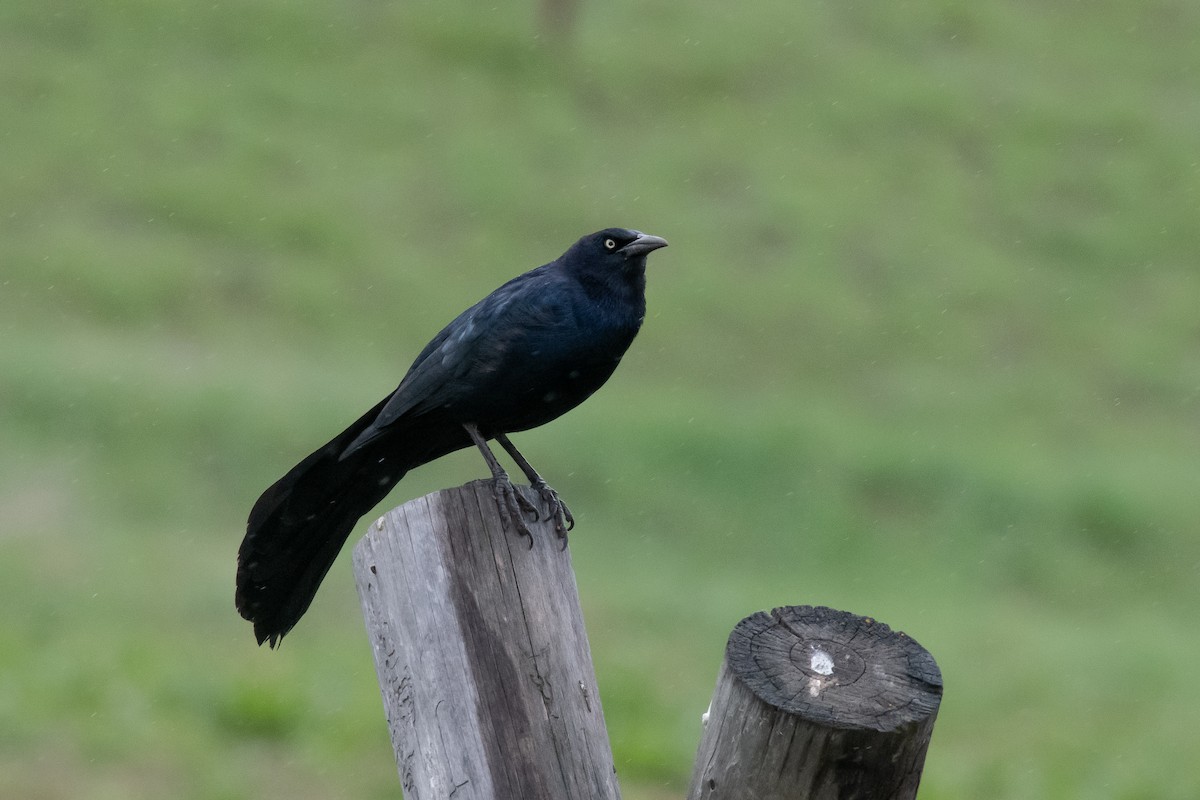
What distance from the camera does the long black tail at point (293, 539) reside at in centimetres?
368

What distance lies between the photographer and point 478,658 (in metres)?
2.99

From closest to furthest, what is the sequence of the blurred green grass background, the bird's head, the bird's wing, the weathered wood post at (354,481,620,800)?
the weathered wood post at (354,481,620,800), the bird's wing, the bird's head, the blurred green grass background

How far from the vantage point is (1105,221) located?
52.2ft

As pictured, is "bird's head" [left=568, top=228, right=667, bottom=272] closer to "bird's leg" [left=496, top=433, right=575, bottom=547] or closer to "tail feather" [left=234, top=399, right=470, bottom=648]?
"bird's leg" [left=496, top=433, right=575, bottom=547]

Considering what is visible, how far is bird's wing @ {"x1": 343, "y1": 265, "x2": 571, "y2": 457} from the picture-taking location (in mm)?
4020

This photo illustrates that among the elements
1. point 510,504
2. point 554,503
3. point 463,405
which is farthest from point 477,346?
point 510,504

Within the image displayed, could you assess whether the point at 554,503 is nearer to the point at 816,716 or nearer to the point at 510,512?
the point at 510,512

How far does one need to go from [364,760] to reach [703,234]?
7.85 m

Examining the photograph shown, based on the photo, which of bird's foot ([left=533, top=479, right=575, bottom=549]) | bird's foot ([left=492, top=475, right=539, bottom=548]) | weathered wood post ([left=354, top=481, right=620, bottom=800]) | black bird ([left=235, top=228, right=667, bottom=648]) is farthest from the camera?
black bird ([left=235, top=228, right=667, bottom=648])

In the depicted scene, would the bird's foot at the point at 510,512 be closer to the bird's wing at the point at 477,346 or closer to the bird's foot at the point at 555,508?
the bird's foot at the point at 555,508

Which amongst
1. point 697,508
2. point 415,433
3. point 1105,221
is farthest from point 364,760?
point 1105,221

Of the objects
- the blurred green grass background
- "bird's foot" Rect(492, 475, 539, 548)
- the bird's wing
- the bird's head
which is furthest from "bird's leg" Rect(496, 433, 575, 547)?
the blurred green grass background

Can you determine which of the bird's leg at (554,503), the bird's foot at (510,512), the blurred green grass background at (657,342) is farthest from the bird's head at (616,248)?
the blurred green grass background at (657,342)

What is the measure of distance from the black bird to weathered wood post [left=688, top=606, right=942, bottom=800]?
0.87 meters
